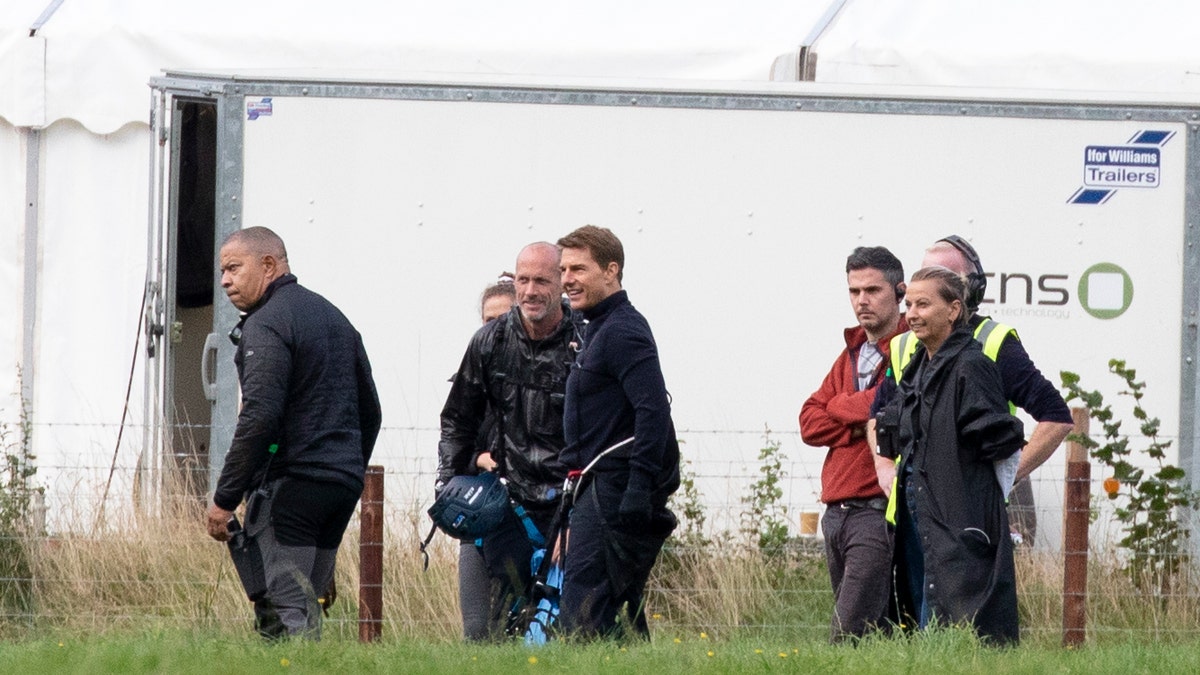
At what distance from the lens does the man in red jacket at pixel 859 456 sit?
21.2ft

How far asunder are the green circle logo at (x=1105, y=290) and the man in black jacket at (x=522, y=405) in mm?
3357

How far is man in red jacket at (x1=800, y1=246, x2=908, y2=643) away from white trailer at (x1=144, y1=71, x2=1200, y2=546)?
2214mm

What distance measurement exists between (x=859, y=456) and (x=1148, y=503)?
2.47 meters

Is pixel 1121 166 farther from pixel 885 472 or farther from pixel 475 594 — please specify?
pixel 475 594

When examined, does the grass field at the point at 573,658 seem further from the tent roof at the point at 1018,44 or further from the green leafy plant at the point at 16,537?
the tent roof at the point at 1018,44

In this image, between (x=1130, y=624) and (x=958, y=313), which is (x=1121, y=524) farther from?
(x=958, y=313)

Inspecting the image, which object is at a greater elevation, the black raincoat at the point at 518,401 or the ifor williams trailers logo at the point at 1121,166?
the ifor williams trailers logo at the point at 1121,166

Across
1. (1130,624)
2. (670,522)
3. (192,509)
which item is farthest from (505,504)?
(1130,624)

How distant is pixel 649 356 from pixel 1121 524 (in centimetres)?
380

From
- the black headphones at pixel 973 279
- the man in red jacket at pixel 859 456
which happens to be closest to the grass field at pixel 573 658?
the man in red jacket at pixel 859 456

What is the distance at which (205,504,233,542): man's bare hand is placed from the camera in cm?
627

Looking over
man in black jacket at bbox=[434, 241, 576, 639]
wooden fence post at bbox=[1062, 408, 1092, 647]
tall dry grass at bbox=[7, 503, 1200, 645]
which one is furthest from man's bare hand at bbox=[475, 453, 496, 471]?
wooden fence post at bbox=[1062, 408, 1092, 647]

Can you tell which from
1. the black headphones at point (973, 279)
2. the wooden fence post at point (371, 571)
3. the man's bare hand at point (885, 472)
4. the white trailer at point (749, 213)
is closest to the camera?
the black headphones at point (973, 279)

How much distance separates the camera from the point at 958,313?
5.88 metres
